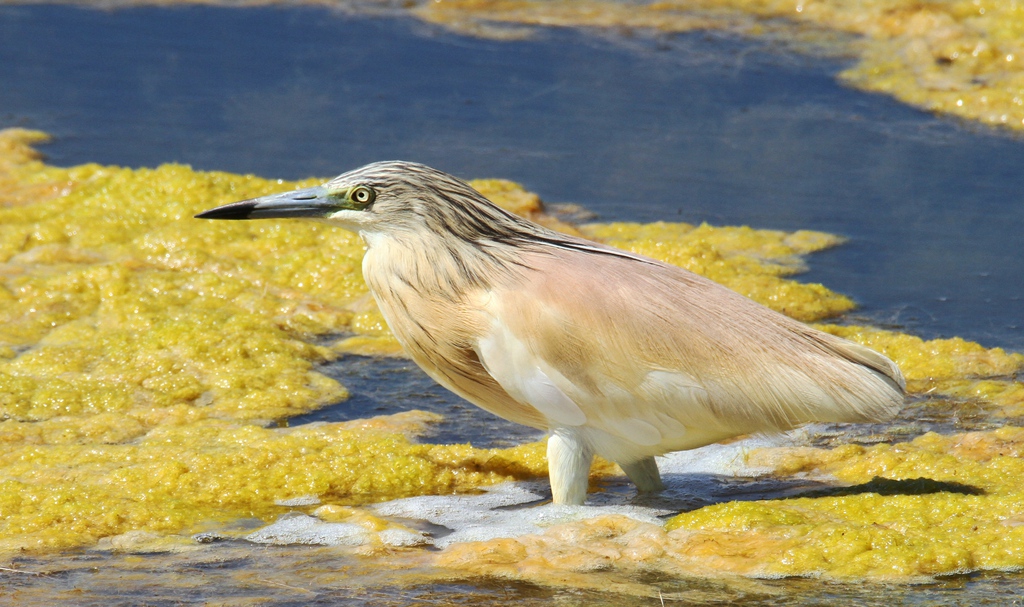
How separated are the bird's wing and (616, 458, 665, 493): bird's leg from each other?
0.40 m

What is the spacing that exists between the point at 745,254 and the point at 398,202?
155 inches

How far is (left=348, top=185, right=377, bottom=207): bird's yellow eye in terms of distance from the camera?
450 cm

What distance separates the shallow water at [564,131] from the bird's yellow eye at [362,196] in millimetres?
1296

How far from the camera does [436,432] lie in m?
5.81

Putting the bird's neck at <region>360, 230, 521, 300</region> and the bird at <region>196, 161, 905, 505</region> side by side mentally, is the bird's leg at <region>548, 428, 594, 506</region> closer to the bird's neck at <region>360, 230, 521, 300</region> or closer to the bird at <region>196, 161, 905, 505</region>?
the bird at <region>196, 161, 905, 505</region>

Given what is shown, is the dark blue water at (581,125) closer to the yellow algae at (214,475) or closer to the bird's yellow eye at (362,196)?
the yellow algae at (214,475)

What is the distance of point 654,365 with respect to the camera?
4.42 meters

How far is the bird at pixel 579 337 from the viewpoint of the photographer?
14.5ft

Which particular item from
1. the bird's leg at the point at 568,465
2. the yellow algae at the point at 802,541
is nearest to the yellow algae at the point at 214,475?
the bird's leg at the point at 568,465

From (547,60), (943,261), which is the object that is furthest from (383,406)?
(547,60)

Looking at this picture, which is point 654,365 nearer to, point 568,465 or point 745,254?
point 568,465

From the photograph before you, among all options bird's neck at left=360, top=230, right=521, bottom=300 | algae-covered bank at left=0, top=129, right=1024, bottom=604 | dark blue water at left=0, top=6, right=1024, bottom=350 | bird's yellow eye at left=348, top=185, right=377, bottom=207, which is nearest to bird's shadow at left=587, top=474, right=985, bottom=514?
algae-covered bank at left=0, top=129, right=1024, bottom=604

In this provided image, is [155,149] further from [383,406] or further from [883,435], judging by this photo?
[883,435]

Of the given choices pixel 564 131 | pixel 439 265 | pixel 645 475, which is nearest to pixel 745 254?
pixel 564 131
